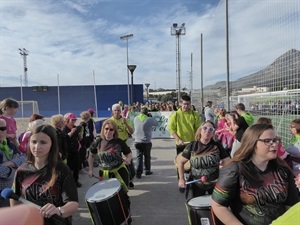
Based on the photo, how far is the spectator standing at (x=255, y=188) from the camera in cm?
220

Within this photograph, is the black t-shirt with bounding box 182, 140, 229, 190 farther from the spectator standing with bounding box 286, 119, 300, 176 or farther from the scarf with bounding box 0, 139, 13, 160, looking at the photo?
the scarf with bounding box 0, 139, 13, 160

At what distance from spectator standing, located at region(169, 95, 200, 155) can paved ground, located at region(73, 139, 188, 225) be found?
3.36 feet

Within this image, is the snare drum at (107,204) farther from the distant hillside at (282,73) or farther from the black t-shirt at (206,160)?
the distant hillside at (282,73)

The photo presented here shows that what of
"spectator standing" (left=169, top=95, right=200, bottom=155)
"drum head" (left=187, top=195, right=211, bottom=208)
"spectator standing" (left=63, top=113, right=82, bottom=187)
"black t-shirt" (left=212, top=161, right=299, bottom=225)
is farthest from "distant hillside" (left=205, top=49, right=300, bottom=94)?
"black t-shirt" (left=212, top=161, right=299, bottom=225)

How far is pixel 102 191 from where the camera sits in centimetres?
367

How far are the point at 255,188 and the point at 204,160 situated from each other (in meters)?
1.75

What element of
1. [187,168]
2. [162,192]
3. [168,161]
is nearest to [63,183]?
[187,168]

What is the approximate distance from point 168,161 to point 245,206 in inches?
273

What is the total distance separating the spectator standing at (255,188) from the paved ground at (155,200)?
2405 millimetres

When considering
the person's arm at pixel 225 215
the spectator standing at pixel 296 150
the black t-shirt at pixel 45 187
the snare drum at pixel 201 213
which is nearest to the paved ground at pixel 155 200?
the snare drum at pixel 201 213

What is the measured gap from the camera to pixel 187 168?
425cm

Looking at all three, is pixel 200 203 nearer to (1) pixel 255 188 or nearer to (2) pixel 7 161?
(1) pixel 255 188

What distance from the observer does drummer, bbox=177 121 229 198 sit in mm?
3906

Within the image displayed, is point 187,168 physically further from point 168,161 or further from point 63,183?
point 168,161
